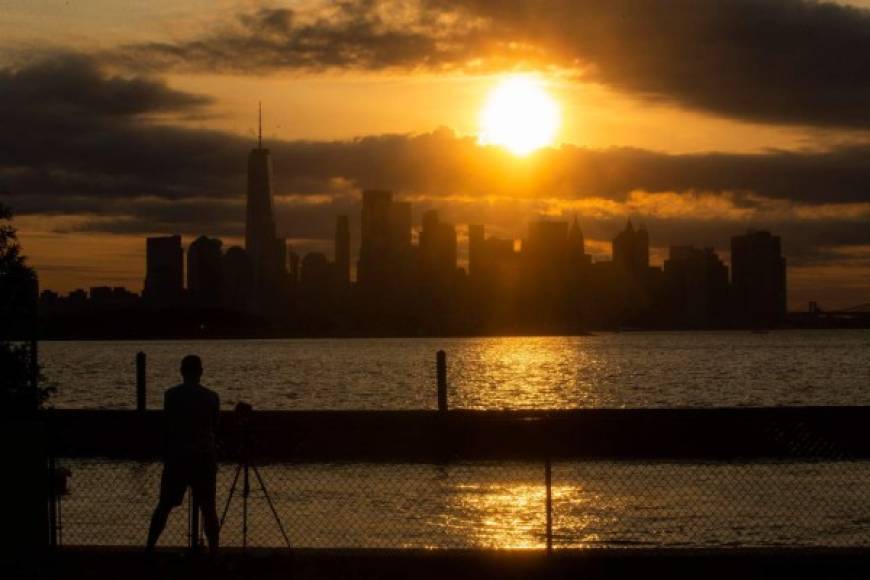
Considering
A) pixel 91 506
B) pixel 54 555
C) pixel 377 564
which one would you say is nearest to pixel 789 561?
pixel 377 564

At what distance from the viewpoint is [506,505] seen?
26.3 metres

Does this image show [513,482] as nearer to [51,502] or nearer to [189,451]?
[189,451]

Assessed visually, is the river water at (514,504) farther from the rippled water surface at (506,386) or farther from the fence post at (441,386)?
the rippled water surface at (506,386)

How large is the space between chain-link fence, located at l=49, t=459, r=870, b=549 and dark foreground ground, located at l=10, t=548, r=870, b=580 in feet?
11.4

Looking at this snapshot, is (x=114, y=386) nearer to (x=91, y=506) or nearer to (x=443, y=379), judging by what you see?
(x=443, y=379)

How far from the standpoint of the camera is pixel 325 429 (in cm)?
3697

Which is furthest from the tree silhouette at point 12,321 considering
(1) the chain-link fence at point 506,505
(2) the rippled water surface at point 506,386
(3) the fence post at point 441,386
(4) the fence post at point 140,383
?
(2) the rippled water surface at point 506,386

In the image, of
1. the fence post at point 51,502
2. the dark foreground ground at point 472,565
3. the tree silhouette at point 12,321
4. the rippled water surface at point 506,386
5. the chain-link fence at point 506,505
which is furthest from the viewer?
the rippled water surface at point 506,386

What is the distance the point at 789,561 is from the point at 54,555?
25.6 feet

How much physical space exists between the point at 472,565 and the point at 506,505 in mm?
12754

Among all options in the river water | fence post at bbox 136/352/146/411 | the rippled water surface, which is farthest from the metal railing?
the rippled water surface

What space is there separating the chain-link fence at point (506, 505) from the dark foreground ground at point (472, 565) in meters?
3.47

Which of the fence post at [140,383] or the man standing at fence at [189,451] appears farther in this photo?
the fence post at [140,383]

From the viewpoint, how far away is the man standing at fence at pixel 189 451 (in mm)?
13586
